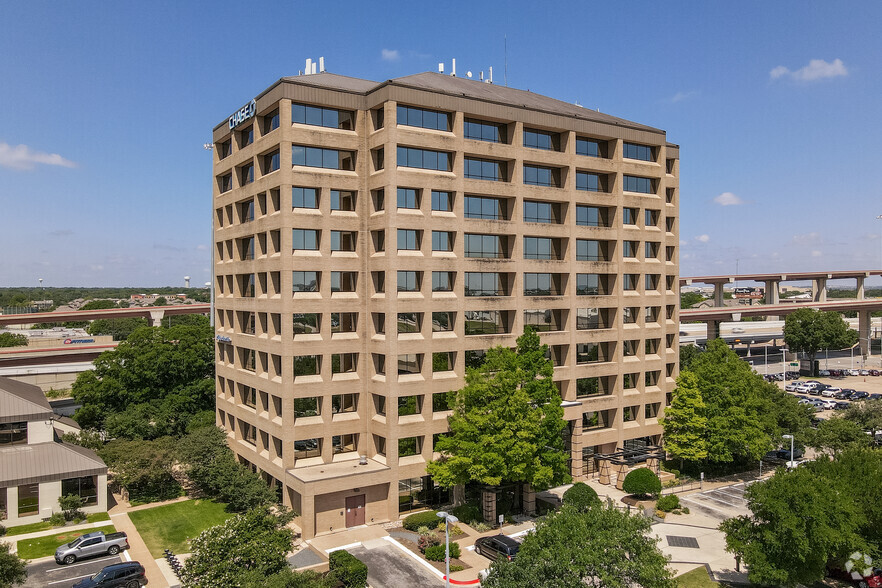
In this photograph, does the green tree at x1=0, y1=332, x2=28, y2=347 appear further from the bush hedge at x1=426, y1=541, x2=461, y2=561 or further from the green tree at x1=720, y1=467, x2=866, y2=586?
the green tree at x1=720, y1=467, x2=866, y2=586

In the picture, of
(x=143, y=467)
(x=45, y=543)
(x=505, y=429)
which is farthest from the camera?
(x=143, y=467)

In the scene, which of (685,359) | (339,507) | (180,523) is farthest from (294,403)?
(685,359)

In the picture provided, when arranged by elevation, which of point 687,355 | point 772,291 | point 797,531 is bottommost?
point 797,531

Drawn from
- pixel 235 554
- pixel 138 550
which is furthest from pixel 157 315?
pixel 235 554

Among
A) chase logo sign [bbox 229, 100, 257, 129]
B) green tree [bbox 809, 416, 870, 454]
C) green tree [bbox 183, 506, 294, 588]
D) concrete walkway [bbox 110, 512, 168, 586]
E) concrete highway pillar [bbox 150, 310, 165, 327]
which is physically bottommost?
concrete walkway [bbox 110, 512, 168, 586]

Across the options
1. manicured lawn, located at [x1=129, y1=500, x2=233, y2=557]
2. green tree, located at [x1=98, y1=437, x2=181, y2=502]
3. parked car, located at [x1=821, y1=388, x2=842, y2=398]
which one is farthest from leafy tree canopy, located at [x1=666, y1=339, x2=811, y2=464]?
parked car, located at [x1=821, y1=388, x2=842, y2=398]

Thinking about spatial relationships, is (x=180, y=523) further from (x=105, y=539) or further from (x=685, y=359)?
(x=685, y=359)

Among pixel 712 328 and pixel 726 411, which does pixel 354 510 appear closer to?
pixel 726 411
